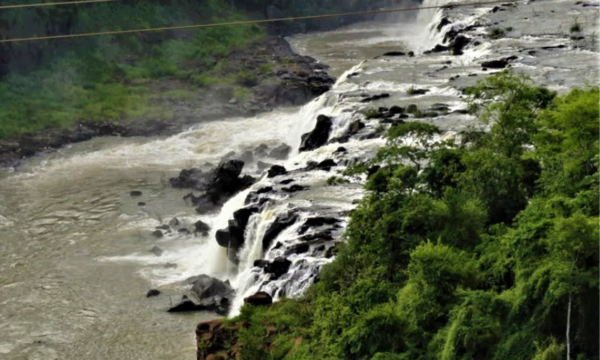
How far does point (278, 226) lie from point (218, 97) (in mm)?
28702

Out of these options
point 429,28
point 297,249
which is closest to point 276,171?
point 297,249

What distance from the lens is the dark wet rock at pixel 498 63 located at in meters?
44.6

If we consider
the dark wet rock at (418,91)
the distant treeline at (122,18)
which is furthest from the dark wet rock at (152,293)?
the distant treeline at (122,18)

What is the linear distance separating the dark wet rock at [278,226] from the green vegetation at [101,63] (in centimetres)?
2471

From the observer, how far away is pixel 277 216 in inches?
1260

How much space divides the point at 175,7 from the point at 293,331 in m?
51.4

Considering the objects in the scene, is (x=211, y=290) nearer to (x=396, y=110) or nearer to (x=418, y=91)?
(x=396, y=110)

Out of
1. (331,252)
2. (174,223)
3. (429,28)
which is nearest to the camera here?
(331,252)

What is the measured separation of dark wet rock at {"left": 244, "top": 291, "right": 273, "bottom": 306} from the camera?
26.7 metres

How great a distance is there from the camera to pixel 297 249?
29.5 m

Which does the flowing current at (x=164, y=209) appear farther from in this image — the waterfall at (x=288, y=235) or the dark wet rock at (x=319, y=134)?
the dark wet rock at (x=319, y=134)

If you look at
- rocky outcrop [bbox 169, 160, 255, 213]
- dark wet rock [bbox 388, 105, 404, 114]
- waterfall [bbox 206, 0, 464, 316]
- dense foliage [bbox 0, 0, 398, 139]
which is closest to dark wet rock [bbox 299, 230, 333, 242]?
waterfall [bbox 206, 0, 464, 316]

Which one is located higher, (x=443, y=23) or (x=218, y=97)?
(x=443, y=23)

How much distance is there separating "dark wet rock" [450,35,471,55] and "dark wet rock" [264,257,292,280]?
23.8 meters
